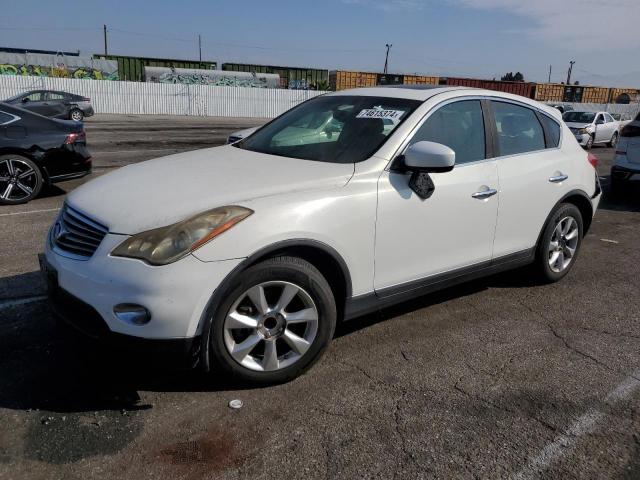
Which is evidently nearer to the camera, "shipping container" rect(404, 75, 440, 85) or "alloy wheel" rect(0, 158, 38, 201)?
"alloy wheel" rect(0, 158, 38, 201)

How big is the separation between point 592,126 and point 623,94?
3922 cm

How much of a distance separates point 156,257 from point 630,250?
19.1ft

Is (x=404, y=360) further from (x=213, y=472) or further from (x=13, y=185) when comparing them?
(x=13, y=185)

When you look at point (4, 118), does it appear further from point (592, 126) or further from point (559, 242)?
point (592, 126)

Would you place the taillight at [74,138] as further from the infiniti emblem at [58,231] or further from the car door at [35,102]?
the car door at [35,102]

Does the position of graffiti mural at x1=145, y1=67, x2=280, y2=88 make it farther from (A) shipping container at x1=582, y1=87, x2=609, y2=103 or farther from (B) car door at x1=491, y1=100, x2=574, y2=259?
(B) car door at x1=491, y1=100, x2=574, y2=259

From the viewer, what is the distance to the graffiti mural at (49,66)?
3675 cm

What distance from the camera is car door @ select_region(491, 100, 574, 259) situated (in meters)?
4.19

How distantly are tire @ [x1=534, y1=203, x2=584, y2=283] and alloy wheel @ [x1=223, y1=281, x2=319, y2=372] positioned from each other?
2.53 m

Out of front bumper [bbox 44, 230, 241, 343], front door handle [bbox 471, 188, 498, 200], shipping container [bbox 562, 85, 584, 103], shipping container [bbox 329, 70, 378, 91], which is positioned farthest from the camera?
shipping container [bbox 562, 85, 584, 103]

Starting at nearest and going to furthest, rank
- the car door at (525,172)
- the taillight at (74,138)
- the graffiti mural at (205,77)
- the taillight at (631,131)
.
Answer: the car door at (525,172) → the taillight at (74,138) → the taillight at (631,131) → the graffiti mural at (205,77)

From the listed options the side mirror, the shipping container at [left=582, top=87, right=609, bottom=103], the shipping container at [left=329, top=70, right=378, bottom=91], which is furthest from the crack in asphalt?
the shipping container at [left=582, top=87, right=609, bottom=103]

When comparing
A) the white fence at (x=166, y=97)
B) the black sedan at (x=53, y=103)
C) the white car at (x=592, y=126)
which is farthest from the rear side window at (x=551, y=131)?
the white fence at (x=166, y=97)

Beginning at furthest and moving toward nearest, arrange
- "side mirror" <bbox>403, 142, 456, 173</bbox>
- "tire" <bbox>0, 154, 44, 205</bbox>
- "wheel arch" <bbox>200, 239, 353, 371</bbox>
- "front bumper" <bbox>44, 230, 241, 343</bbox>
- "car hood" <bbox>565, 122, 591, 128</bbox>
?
1. "car hood" <bbox>565, 122, 591, 128</bbox>
2. "tire" <bbox>0, 154, 44, 205</bbox>
3. "side mirror" <bbox>403, 142, 456, 173</bbox>
4. "wheel arch" <bbox>200, 239, 353, 371</bbox>
5. "front bumper" <bbox>44, 230, 241, 343</bbox>
